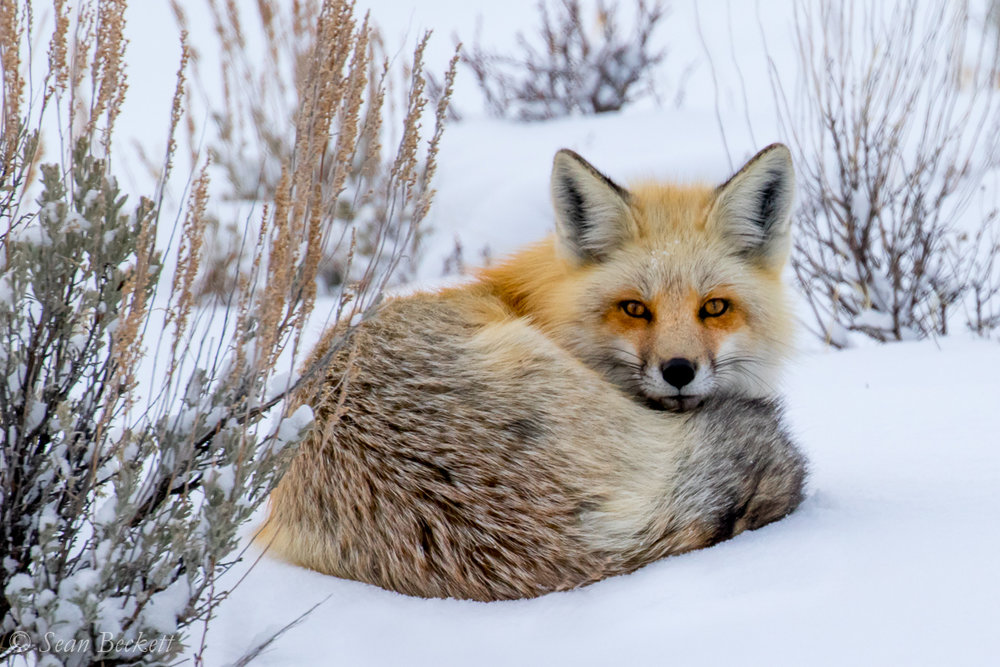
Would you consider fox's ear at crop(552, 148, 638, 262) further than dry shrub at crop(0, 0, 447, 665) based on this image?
Yes

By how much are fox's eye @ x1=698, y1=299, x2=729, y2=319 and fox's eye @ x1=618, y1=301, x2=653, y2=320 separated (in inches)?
5.6

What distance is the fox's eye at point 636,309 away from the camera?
2381 mm

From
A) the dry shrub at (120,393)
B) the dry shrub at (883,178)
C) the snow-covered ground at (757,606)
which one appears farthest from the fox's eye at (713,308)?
the dry shrub at (883,178)

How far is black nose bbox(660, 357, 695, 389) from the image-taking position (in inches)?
86.6

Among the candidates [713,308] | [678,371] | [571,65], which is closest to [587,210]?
[713,308]

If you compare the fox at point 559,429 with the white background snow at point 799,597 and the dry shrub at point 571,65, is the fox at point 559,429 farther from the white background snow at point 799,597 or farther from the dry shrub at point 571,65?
the dry shrub at point 571,65

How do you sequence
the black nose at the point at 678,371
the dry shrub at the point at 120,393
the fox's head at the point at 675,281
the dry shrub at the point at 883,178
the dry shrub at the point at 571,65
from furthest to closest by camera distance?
1. the dry shrub at the point at 571,65
2. the dry shrub at the point at 883,178
3. the fox's head at the point at 675,281
4. the black nose at the point at 678,371
5. the dry shrub at the point at 120,393

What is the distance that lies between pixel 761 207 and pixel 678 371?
666 mm

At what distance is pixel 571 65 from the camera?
7.12 m

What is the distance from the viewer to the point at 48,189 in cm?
146

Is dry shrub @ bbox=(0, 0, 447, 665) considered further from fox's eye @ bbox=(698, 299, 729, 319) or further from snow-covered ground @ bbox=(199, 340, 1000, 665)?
fox's eye @ bbox=(698, 299, 729, 319)

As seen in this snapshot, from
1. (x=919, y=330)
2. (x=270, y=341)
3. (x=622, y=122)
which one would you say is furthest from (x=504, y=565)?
(x=622, y=122)

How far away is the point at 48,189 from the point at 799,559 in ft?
5.03

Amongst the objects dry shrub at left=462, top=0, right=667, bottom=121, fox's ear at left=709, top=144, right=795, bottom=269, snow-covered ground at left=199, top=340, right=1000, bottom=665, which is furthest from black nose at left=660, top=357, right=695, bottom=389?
dry shrub at left=462, top=0, right=667, bottom=121
